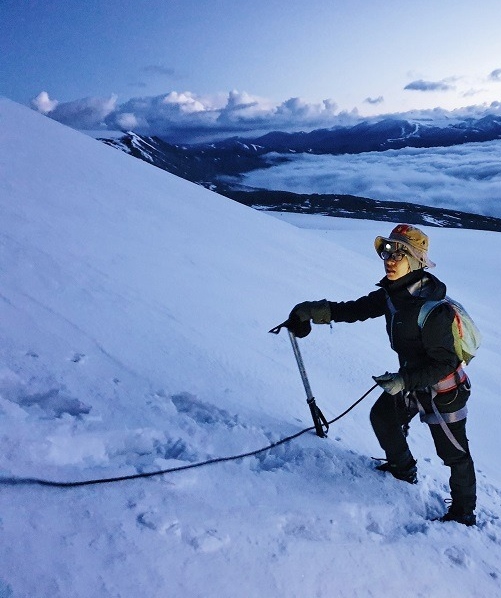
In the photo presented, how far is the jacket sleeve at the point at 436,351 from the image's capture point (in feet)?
9.10

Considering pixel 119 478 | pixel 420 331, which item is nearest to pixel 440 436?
pixel 420 331

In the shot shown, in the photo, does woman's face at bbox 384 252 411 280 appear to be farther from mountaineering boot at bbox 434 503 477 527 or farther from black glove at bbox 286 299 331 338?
mountaineering boot at bbox 434 503 477 527

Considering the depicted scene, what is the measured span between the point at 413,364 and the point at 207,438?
1500 mm

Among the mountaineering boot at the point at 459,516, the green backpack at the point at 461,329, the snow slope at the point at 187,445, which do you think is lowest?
the mountaineering boot at the point at 459,516

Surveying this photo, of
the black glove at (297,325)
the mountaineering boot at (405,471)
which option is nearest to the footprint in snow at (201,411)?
the black glove at (297,325)

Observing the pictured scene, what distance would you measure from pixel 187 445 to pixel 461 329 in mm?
1920

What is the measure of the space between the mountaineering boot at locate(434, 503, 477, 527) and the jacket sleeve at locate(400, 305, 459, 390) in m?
0.97

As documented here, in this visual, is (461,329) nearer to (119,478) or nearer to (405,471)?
(405,471)

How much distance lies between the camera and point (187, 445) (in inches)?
121

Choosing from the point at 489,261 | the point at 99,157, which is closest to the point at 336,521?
the point at 99,157

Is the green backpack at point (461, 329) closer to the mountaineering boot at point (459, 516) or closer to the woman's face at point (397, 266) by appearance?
the woman's face at point (397, 266)

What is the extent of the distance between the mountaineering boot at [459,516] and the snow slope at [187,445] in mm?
70

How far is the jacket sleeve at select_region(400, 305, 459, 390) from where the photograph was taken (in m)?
2.77

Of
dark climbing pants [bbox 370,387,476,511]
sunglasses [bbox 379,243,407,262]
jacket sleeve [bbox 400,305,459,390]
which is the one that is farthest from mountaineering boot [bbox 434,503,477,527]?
sunglasses [bbox 379,243,407,262]
